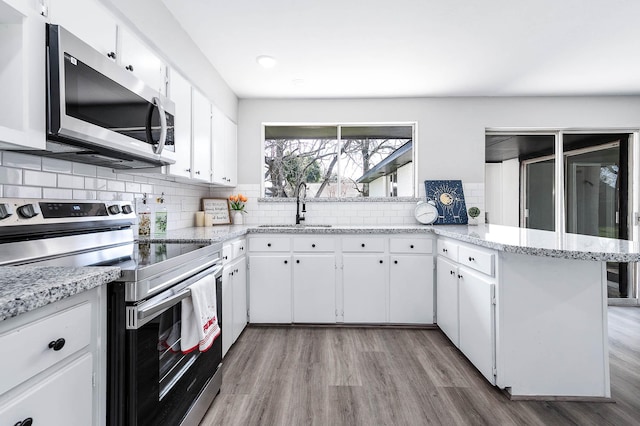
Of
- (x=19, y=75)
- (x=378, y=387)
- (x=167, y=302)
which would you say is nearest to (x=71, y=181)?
(x=19, y=75)

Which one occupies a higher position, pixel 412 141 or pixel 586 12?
pixel 586 12

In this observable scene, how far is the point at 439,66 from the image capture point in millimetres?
2840

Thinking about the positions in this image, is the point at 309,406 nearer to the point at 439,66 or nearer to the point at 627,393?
the point at 627,393

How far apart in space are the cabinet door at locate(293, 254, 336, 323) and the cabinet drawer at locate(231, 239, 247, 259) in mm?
473

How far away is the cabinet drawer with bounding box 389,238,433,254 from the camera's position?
2846 mm

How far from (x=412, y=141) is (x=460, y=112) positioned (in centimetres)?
62

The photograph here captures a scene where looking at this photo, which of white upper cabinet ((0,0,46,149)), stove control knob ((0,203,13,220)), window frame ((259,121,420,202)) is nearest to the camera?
white upper cabinet ((0,0,46,149))

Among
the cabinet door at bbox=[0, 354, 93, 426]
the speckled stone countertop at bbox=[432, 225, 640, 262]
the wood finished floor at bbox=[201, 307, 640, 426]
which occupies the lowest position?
the wood finished floor at bbox=[201, 307, 640, 426]

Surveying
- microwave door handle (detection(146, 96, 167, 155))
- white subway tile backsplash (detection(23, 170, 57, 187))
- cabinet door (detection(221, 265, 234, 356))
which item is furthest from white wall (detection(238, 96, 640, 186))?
white subway tile backsplash (detection(23, 170, 57, 187))

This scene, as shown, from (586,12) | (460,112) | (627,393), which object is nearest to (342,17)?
(586,12)

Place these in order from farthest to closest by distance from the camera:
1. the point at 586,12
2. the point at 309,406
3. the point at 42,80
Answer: the point at 586,12, the point at 309,406, the point at 42,80

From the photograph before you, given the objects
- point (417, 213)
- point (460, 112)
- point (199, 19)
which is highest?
point (199, 19)

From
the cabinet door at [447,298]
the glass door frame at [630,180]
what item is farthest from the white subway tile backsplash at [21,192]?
the glass door frame at [630,180]

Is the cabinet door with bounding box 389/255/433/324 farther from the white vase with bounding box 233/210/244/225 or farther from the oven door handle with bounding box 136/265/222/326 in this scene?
the oven door handle with bounding box 136/265/222/326
